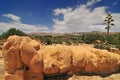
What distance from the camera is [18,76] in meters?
11.8

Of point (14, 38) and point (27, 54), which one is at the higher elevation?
point (14, 38)

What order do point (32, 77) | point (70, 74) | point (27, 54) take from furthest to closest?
point (70, 74), point (32, 77), point (27, 54)

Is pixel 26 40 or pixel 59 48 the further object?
pixel 59 48

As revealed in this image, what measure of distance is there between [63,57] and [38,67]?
188 cm

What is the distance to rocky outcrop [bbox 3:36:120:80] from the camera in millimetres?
11664

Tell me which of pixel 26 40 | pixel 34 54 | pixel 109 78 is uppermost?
pixel 26 40

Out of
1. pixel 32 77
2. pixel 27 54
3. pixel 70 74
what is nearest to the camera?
pixel 27 54

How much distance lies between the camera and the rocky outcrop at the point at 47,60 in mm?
11664

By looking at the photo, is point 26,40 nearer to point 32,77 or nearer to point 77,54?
point 32,77

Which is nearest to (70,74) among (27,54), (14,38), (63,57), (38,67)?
(63,57)

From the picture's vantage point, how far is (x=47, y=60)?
1280cm

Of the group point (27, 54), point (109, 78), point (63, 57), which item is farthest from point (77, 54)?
point (27, 54)

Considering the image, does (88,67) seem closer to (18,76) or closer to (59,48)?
(59,48)

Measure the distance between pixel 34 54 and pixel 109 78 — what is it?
5.66 m
